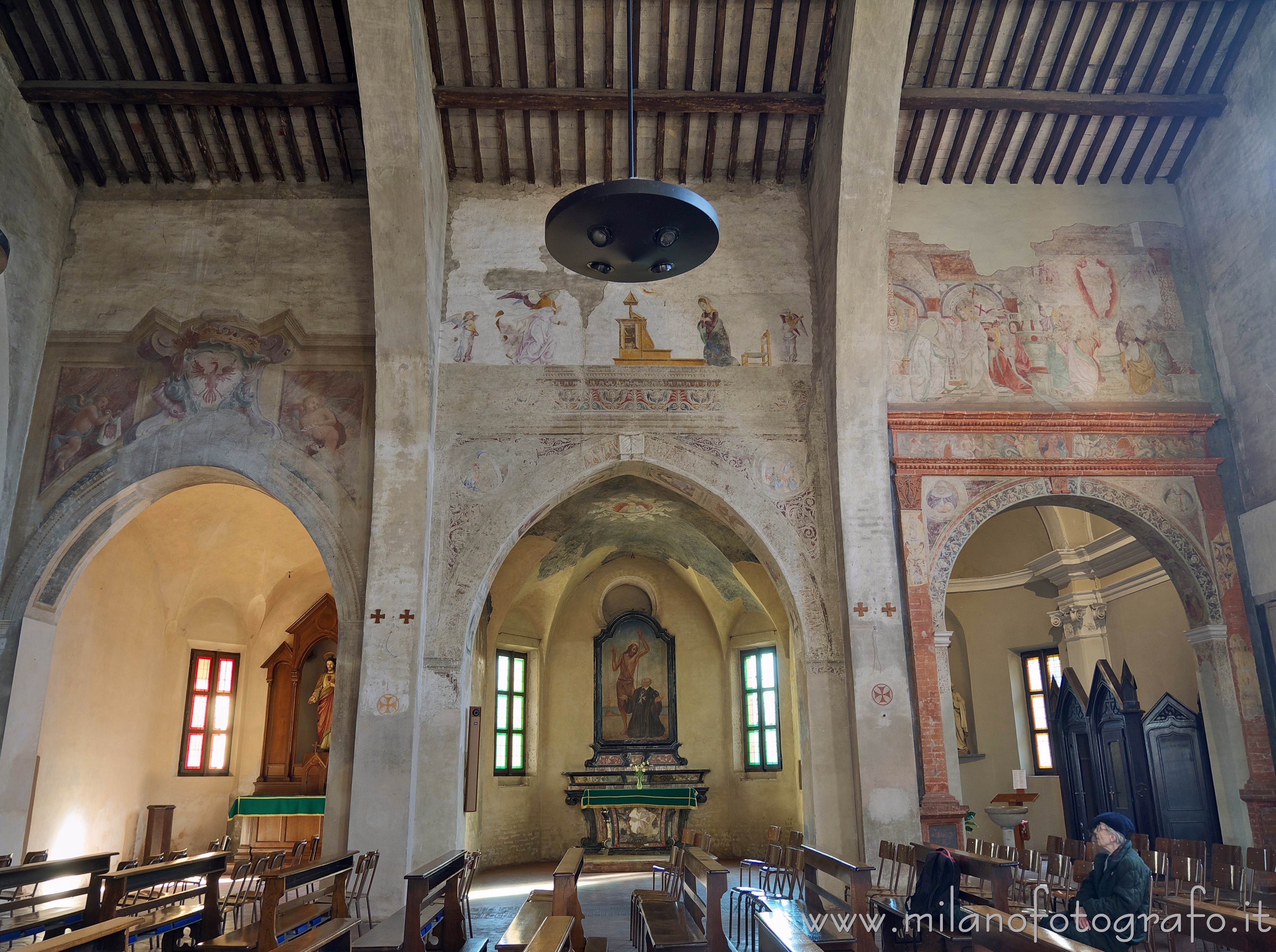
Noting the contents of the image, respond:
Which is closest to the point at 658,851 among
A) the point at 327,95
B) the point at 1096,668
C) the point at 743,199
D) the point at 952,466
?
the point at 1096,668

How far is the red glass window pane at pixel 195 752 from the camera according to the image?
13.6 meters

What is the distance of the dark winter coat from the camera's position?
5.11m

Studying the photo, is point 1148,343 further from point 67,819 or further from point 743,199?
point 67,819

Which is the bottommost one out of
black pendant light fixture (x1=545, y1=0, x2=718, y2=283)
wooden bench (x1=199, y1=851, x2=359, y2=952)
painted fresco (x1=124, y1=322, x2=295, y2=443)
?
wooden bench (x1=199, y1=851, x2=359, y2=952)

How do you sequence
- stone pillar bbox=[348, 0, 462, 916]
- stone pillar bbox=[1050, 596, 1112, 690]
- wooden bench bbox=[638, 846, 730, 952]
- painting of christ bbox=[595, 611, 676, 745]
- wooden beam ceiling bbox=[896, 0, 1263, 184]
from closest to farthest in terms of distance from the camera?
wooden bench bbox=[638, 846, 730, 952]
stone pillar bbox=[348, 0, 462, 916]
wooden beam ceiling bbox=[896, 0, 1263, 184]
stone pillar bbox=[1050, 596, 1112, 690]
painting of christ bbox=[595, 611, 676, 745]

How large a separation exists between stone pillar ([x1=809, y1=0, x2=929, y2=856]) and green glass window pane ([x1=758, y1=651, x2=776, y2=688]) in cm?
619

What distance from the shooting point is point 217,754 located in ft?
46.1

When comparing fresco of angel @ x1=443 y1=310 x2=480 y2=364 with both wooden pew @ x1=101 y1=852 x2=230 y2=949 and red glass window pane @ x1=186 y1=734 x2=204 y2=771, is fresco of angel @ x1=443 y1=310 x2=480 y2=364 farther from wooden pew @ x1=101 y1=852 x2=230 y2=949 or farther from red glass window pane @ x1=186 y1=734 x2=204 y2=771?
red glass window pane @ x1=186 y1=734 x2=204 y2=771

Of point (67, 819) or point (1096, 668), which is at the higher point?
point (1096, 668)

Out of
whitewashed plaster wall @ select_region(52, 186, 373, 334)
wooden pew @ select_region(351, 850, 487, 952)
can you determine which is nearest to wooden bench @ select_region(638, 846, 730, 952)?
wooden pew @ select_region(351, 850, 487, 952)

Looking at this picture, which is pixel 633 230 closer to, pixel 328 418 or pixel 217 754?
pixel 328 418

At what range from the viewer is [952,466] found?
32.7 feet

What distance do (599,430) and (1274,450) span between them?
672 centimetres

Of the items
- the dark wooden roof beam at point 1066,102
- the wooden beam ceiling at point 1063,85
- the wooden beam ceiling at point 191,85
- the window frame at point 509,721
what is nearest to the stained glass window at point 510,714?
the window frame at point 509,721
